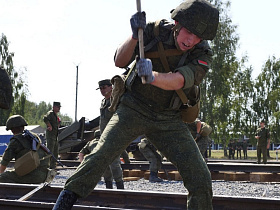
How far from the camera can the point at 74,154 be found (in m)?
18.2

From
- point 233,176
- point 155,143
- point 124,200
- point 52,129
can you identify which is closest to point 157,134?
point 155,143

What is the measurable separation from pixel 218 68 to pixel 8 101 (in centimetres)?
3085

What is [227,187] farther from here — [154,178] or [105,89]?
[105,89]

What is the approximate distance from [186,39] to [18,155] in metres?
4.29

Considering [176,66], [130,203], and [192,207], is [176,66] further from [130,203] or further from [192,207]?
[130,203]

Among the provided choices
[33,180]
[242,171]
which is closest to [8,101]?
[33,180]

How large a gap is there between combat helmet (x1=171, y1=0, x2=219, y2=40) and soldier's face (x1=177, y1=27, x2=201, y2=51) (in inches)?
2.1

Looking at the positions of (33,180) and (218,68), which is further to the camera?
(218,68)

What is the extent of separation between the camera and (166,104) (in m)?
3.56

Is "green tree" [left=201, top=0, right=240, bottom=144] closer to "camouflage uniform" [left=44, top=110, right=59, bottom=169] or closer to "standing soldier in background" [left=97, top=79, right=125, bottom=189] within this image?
"camouflage uniform" [left=44, top=110, right=59, bottom=169]

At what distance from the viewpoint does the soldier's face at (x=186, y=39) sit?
3350 millimetres

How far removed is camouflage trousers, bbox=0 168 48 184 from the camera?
662 centimetres

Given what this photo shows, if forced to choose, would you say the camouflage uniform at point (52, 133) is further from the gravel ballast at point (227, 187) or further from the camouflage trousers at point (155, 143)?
the camouflage trousers at point (155, 143)

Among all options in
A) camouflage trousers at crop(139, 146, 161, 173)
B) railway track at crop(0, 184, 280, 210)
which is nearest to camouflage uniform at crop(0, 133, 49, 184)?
railway track at crop(0, 184, 280, 210)
